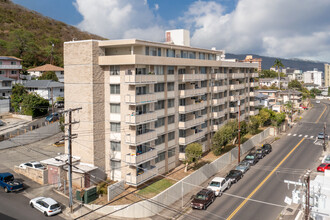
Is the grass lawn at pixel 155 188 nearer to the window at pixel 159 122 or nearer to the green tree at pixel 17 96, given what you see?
the window at pixel 159 122

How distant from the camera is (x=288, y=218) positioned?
30672 millimetres

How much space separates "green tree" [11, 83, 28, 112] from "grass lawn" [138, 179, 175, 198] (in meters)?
45.8

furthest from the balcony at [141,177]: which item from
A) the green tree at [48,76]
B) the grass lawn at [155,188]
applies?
the green tree at [48,76]

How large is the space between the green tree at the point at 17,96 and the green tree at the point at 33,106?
2572mm

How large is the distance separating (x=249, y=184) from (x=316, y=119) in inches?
2661

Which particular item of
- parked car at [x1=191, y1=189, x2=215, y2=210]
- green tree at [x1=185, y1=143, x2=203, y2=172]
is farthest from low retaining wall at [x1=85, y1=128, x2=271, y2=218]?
parked car at [x1=191, y1=189, x2=215, y2=210]

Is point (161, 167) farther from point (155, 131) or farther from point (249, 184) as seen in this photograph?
point (249, 184)

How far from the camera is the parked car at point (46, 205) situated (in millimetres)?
30062

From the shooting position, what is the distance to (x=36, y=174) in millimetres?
38094

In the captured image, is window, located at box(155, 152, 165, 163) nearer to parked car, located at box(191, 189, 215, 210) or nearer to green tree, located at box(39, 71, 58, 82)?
parked car, located at box(191, 189, 215, 210)

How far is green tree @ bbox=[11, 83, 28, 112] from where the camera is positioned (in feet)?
221

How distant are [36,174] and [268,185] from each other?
3149cm

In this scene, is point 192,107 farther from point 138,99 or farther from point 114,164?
point 114,164

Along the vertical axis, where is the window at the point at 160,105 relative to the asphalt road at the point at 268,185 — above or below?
above
